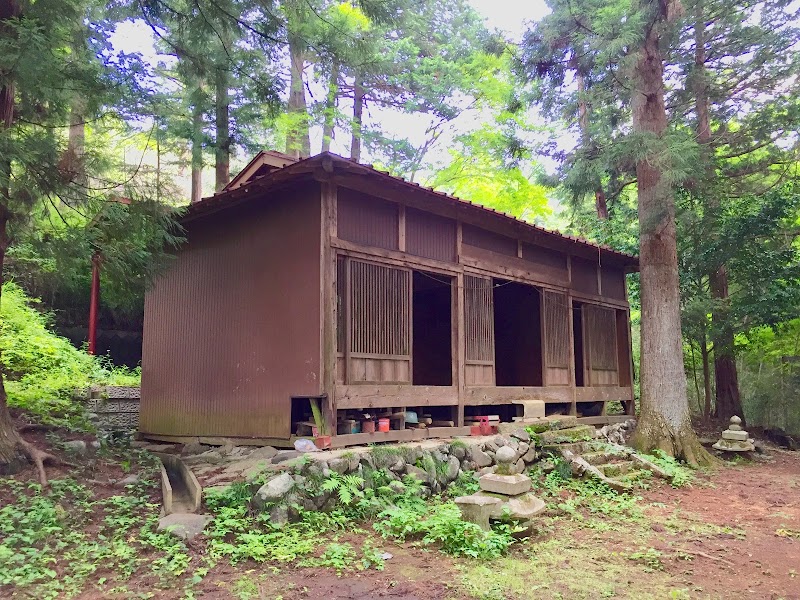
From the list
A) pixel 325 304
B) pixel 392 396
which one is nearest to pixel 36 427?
pixel 325 304

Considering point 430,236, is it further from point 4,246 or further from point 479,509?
point 4,246

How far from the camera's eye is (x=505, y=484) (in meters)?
6.09

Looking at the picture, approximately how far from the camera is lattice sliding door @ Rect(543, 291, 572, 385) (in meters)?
11.3

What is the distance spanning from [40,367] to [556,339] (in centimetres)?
996

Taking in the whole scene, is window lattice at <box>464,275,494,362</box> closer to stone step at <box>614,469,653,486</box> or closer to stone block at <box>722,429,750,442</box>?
stone step at <box>614,469,653,486</box>

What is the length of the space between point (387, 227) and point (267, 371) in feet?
8.61

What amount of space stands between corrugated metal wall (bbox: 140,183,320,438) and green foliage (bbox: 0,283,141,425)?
1.47 meters

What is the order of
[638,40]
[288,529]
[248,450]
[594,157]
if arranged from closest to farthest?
[288,529] < [248,450] < [638,40] < [594,157]

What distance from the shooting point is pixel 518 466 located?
8344 mm

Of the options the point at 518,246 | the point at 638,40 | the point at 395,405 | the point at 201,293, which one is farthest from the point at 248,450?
the point at 638,40

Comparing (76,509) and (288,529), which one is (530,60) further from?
(76,509)

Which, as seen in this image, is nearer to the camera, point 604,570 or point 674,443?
point 604,570

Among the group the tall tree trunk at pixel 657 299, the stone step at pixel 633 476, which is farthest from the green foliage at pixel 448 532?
the tall tree trunk at pixel 657 299

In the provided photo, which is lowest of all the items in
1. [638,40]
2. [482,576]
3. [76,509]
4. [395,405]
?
[482,576]
